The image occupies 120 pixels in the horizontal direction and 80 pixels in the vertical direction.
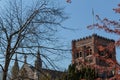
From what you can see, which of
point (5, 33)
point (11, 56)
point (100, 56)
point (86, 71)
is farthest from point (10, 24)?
point (86, 71)

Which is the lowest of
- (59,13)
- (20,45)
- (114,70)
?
(114,70)

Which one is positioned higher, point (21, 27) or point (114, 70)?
point (21, 27)

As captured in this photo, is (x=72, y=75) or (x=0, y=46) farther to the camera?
(x=72, y=75)

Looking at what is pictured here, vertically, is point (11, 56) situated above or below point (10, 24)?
below

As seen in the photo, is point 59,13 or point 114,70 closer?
point 114,70

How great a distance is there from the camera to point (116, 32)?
60.9ft

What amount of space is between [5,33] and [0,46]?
0.69 meters

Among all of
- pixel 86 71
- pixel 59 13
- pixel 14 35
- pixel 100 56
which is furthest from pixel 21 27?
pixel 86 71

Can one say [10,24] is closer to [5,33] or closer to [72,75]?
[5,33]

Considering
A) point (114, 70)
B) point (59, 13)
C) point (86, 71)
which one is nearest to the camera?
point (114, 70)

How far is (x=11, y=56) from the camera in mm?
18547

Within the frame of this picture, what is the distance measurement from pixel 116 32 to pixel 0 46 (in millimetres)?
5610

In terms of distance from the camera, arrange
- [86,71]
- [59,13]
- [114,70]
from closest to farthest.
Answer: [114,70]
[59,13]
[86,71]

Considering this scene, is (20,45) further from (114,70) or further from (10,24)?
(114,70)
